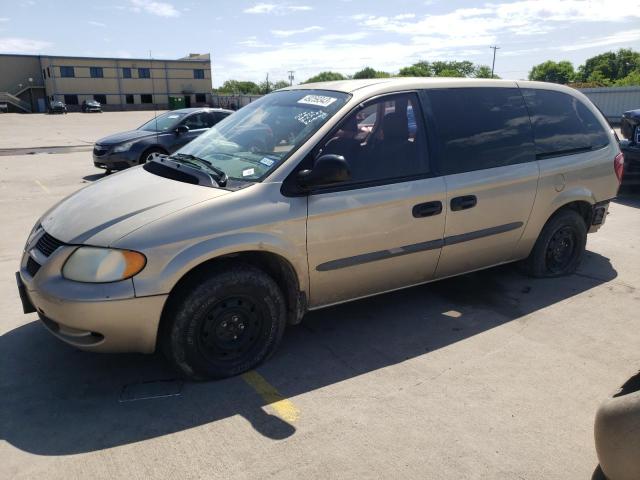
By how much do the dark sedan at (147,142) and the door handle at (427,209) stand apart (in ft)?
26.9

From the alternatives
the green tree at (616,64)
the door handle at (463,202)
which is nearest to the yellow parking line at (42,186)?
the door handle at (463,202)

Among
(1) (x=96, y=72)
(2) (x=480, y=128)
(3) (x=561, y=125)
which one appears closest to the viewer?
(2) (x=480, y=128)

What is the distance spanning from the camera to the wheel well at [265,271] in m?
3.04

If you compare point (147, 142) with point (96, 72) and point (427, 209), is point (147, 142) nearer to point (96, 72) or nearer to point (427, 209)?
point (427, 209)

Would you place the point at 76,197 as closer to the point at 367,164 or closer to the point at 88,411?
the point at 88,411

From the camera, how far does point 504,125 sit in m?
4.29

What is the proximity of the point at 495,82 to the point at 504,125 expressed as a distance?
0.43 metres

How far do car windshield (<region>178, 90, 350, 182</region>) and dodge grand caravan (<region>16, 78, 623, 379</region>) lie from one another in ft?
0.05

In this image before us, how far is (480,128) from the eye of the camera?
4.13 m

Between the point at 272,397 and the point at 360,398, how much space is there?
1.72 ft

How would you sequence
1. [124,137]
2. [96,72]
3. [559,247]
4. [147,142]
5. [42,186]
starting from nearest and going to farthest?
[559,247] < [42,186] < [147,142] < [124,137] < [96,72]

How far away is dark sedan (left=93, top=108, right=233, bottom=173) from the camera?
432 inches

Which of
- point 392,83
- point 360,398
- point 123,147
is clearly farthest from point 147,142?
point 360,398

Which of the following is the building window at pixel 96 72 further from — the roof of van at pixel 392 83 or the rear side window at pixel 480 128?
the rear side window at pixel 480 128
